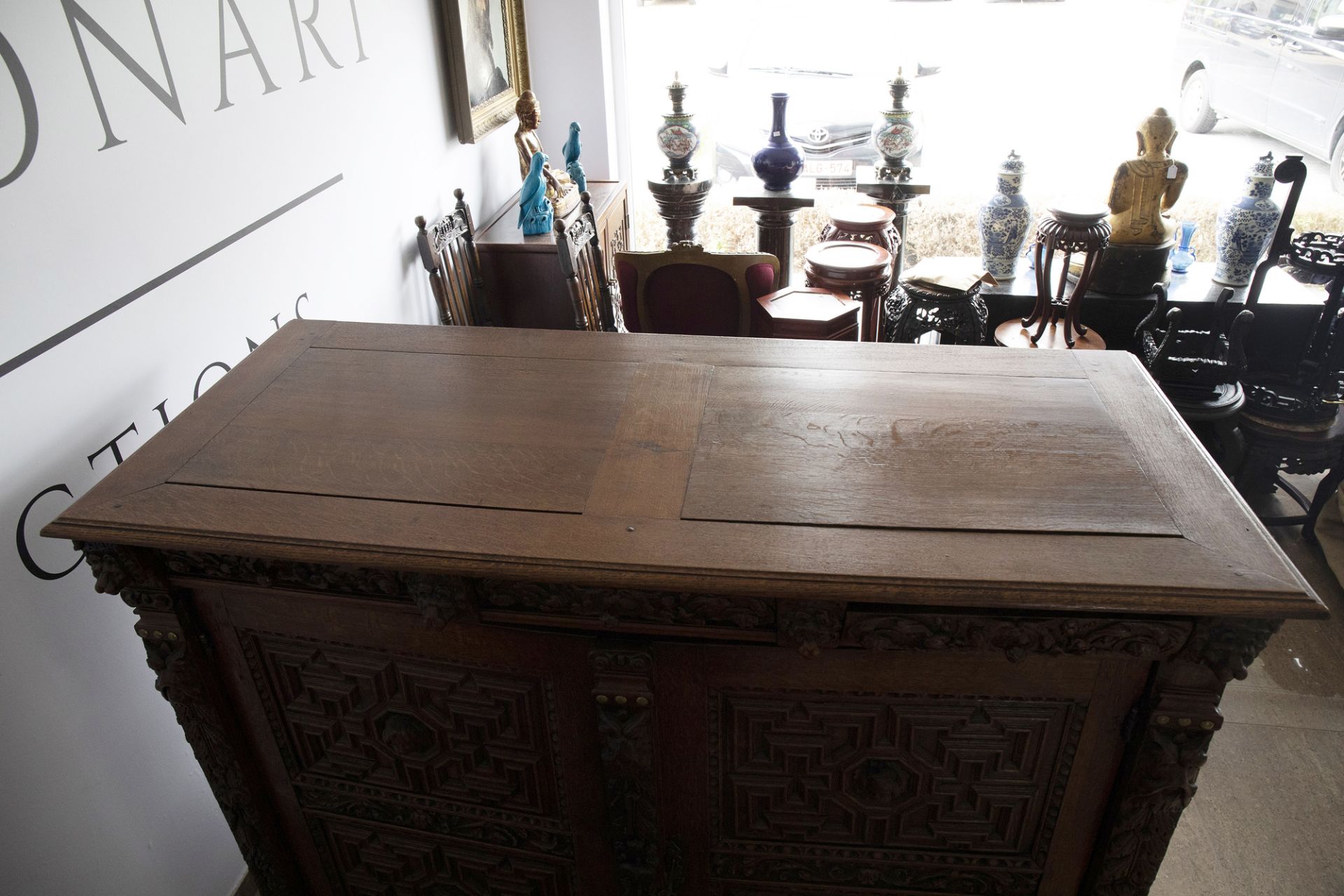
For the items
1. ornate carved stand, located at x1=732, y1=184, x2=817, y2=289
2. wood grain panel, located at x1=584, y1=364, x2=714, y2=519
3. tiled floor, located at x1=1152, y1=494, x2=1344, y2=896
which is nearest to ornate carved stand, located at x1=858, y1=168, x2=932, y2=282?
ornate carved stand, located at x1=732, y1=184, x2=817, y2=289

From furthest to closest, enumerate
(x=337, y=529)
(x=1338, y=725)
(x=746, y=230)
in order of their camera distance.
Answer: (x=746, y=230), (x=1338, y=725), (x=337, y=529)

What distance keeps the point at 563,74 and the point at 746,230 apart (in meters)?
1.24

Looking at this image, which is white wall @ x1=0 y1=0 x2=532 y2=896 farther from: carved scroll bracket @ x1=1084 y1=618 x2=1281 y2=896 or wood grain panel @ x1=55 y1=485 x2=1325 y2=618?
carved scroll bracket @ x1=1084 y1=618 x2=1281 y2=896

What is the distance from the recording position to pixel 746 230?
4.69 metres

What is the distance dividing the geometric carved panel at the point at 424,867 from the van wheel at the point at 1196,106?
424 cm

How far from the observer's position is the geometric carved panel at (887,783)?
4.45 feet

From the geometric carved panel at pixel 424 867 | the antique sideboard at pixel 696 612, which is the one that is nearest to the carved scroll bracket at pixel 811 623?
Answer: the antique sideboard at pixel 696 612

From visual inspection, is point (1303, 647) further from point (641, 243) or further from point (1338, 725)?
point (641, 243)

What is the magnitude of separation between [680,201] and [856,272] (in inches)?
44.6

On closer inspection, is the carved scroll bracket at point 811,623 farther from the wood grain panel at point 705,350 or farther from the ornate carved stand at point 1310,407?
the ornate carved stand at point 1310,407

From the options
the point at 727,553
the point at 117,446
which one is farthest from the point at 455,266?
the point at 727,553

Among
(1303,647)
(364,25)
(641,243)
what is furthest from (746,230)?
(1303,647)

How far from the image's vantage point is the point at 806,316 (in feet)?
9.18

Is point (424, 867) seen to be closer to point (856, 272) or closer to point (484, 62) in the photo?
point (856, 272)
